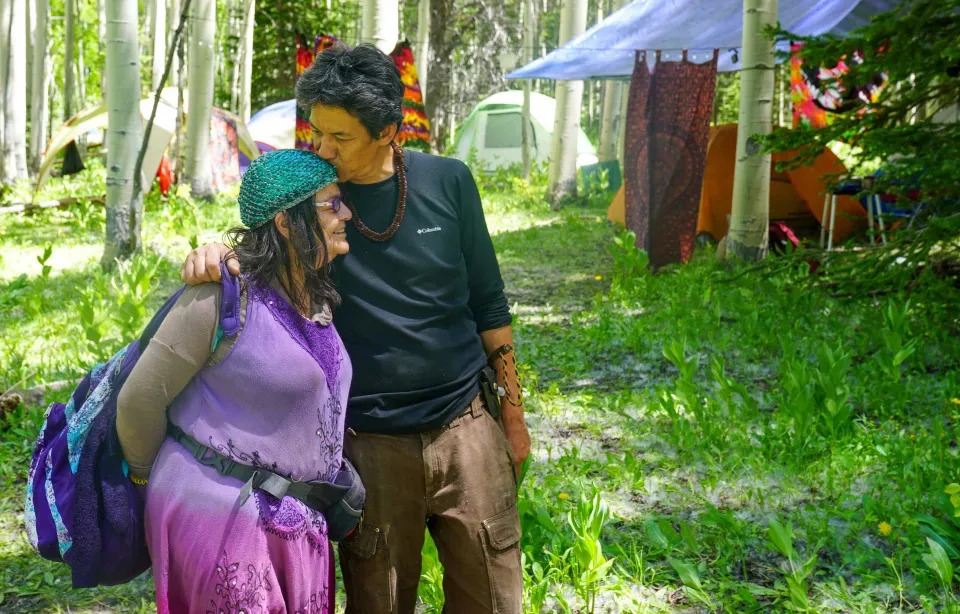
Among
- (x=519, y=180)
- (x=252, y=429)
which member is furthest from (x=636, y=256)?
(x=519, y=180)

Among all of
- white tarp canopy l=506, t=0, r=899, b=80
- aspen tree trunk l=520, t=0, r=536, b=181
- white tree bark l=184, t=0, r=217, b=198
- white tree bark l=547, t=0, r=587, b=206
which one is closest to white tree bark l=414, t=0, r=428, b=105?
aspen tree trunk l=520, t=0, r=536, b=181

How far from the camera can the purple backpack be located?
5.75ft

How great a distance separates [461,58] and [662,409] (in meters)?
24.4

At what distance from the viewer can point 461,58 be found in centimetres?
2762

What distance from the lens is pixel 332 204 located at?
1.89 metres

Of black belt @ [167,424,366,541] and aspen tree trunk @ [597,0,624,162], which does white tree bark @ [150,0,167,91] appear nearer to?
aspen tree trunk @ [597,0,624,162]

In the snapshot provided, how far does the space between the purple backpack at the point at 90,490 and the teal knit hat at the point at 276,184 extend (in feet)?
0.50

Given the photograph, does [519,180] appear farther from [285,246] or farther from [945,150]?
[285,246]

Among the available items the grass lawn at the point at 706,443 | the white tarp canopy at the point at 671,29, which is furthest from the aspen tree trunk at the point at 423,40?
the grass lawn at the point at 706,443

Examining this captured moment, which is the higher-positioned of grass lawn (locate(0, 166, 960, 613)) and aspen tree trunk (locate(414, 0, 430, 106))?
aspen tree trunk (locate(414, 0, 430, 106))

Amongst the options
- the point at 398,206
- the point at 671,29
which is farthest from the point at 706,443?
the point at 671,29

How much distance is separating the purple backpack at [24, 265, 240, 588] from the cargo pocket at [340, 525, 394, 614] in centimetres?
48

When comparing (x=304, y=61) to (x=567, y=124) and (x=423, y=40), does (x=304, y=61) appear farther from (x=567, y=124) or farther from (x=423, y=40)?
(x=423, y=40)

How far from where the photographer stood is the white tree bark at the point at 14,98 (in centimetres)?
1420
